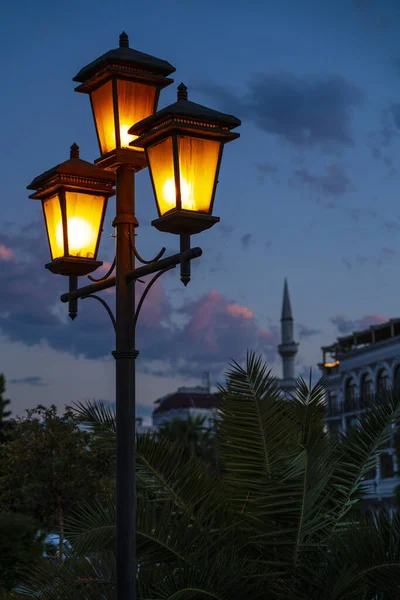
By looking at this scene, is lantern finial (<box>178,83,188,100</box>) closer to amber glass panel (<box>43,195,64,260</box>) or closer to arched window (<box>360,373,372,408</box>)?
amber glass panel (<box>43,195,64,260</box>)

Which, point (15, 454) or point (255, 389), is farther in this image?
point (15, 454)

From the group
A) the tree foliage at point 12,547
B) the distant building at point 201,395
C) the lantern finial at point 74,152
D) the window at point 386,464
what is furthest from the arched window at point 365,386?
the lantern finial at point 74,152

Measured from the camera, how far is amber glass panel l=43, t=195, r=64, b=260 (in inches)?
275

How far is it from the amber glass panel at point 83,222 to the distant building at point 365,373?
194 feet

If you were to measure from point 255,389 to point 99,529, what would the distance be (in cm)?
162

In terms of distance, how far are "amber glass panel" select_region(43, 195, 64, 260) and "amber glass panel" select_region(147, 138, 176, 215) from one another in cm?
112

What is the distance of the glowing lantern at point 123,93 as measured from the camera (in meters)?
6.55

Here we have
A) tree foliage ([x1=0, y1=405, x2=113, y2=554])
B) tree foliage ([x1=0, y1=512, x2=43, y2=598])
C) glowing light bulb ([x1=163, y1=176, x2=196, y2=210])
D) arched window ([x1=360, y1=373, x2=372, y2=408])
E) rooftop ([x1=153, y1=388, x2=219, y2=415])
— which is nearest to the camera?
glowing light bulb ([x1=163, y1=176, x2=196, y2=210])

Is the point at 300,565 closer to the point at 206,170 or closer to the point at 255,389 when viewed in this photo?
the point at 255,389

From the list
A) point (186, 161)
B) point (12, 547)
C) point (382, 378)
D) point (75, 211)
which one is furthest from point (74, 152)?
point (382, 378)

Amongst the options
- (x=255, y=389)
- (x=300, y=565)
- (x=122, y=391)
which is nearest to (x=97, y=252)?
(x=122, y=391)

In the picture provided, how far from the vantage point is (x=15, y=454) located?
26297mm

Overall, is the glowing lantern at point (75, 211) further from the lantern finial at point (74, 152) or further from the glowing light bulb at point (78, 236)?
the lantern finial at point (74, 152)

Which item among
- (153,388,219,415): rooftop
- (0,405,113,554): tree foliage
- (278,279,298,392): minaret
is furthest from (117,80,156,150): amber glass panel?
(153,388,219,415): rooftop
